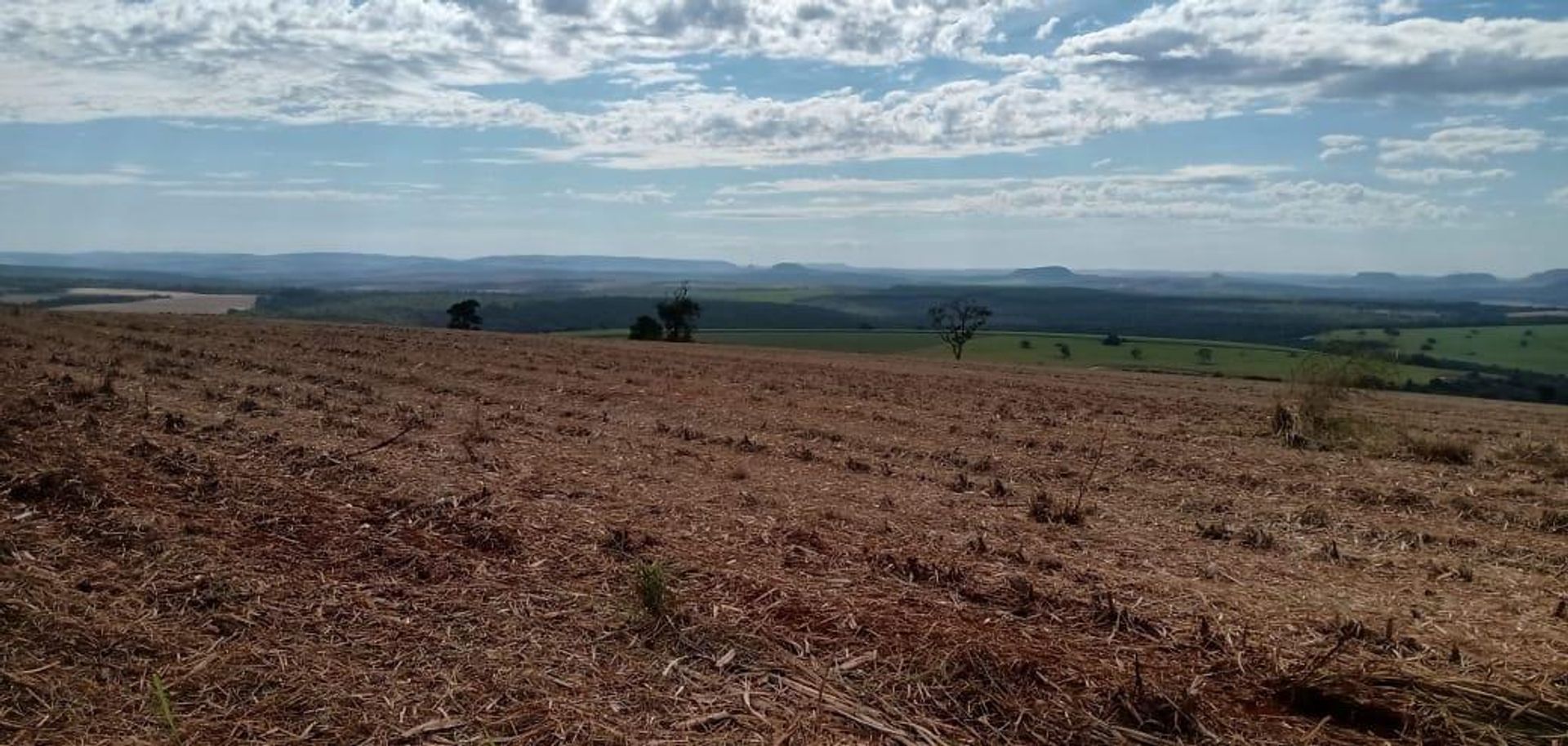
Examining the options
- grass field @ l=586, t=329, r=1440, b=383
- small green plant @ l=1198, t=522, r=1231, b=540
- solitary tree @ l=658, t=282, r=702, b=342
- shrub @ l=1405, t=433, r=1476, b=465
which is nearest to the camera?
small green plant @ l=1198, t=522, r=1231, b=540

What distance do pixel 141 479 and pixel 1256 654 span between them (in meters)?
7.66

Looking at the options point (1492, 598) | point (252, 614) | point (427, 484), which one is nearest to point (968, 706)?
point (252, 614)

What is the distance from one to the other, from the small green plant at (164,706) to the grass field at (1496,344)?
235ft

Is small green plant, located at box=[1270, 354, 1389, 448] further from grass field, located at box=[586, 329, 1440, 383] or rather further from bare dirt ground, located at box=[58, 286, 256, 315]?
grass field, located at box=[586, 329, 1440, 383]

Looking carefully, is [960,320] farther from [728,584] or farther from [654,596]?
[654,596]

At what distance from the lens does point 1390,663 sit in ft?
17.2

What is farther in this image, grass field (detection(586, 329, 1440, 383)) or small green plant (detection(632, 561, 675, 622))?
grass field (detection(586, 329, 1440, 383))

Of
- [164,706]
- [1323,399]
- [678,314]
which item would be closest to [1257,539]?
[164,706]

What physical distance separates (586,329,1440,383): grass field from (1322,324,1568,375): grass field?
8.17 meters

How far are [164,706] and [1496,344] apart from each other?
4488 inches

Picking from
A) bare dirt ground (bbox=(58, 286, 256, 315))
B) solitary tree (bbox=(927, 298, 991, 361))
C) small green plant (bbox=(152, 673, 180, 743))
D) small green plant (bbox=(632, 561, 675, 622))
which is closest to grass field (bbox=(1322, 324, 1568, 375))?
solitary tree (bbox=(927, 298, 991, 361))

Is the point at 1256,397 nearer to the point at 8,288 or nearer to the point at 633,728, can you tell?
the point at 633,728

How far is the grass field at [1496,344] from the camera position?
3103 inches

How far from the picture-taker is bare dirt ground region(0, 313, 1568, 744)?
15.4ft
